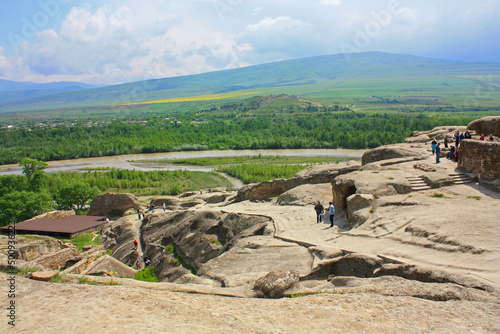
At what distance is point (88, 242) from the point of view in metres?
31.9

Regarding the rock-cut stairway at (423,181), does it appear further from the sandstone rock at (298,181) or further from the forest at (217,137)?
the forest at (217,137)

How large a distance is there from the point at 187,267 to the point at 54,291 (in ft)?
36.5

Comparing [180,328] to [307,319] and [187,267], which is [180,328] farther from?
[187,267]

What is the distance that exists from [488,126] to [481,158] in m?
9.95

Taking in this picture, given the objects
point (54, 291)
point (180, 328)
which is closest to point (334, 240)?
point (180, 328)

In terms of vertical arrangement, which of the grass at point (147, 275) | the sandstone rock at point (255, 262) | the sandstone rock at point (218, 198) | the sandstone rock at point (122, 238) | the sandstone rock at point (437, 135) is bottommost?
the sandstone rock at point (122, 238)

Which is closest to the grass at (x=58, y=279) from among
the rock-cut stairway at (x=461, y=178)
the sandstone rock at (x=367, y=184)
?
the sandstone rock at (x=367, y=184)

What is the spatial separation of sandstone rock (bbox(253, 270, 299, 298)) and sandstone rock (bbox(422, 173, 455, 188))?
1112 cm

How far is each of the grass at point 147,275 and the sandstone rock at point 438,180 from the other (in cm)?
1511

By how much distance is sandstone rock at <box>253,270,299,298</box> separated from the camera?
9930 mm

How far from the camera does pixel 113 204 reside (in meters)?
41.3

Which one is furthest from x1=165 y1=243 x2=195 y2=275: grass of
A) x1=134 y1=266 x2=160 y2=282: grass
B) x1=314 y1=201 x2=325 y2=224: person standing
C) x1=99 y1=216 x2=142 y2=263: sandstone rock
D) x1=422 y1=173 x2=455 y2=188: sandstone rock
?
x1=422 y1=173 x2=455 y2=188: sandstone rock

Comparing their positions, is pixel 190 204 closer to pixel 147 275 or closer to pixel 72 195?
pixel 147 275

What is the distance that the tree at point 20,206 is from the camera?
1561 inches
